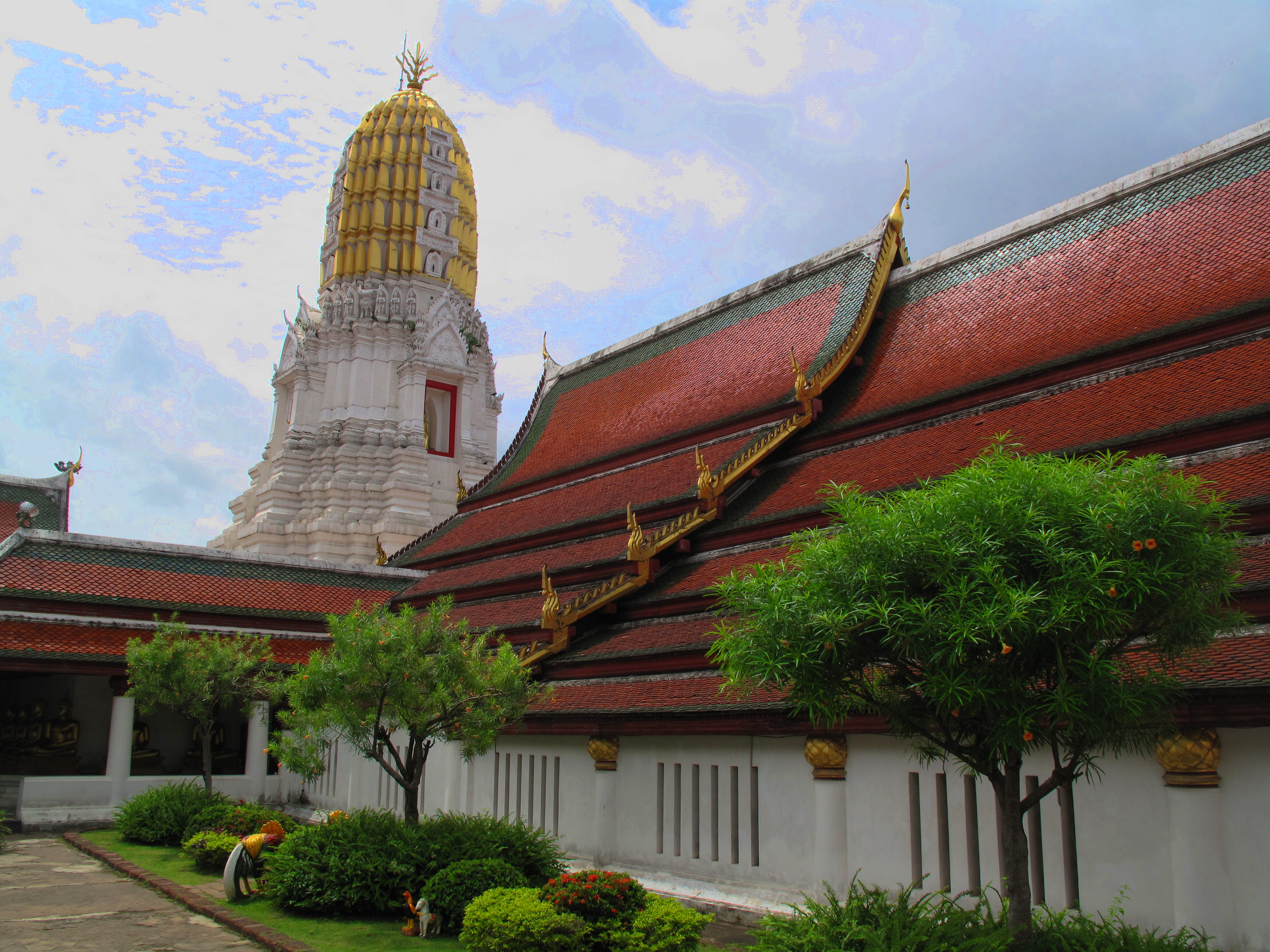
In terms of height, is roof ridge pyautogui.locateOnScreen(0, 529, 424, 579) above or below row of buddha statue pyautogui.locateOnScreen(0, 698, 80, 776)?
above

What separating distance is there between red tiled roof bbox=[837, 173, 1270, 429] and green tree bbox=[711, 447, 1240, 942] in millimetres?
6392

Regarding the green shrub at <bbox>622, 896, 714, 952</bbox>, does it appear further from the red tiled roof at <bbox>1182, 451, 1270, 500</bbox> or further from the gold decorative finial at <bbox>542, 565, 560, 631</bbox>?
the gold decorative finial at <bbox>542, 565, 560, 631</bbox>

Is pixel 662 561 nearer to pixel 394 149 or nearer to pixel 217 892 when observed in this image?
pixel 217 892

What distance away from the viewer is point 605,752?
12430 millimetres

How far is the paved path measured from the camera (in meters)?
9.12

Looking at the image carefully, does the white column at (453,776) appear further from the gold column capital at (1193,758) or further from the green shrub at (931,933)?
the gold column capital at (1193,758)

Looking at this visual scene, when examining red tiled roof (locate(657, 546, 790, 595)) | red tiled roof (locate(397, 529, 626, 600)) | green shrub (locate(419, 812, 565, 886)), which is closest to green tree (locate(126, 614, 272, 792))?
red tiled roof (locate(397, 529, 626, 600))

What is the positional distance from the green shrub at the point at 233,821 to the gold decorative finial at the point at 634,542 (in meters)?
5.81

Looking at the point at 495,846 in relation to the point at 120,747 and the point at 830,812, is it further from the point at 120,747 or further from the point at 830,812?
the point at 120,747

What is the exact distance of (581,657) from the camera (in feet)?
44.8

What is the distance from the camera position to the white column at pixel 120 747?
17797mm

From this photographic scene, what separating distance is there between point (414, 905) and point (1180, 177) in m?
13.1

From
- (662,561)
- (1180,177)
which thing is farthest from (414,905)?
(1180,177)

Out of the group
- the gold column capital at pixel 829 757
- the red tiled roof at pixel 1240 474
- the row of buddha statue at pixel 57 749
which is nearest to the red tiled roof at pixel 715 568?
the gold column capital at pixel 829 757
